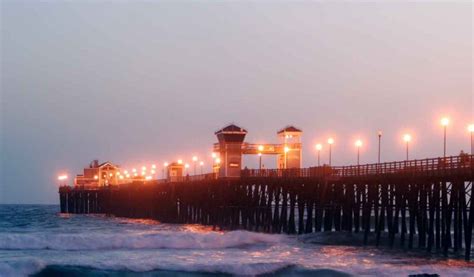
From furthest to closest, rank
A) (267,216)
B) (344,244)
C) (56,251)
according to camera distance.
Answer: (267,216), (344,244), (56,251)

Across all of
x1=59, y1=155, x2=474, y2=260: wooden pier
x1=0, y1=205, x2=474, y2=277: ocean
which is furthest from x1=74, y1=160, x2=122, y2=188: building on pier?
x1=0, y1=205, x2=474, y2=277: ocean

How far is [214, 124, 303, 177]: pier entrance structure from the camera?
69.8 m

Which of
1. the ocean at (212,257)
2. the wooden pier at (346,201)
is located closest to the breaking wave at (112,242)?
the ocean at (212,257)

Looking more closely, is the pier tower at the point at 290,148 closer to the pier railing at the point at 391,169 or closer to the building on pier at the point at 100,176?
the pier railing at the point at 391,169

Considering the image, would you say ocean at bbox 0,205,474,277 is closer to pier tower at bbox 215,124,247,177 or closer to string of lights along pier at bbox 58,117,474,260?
string of lights along pier at bbox 58,117,474,260

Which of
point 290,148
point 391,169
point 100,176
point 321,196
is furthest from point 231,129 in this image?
point 100,176

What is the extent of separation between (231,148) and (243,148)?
4.32 feet

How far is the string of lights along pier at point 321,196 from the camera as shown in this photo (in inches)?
1748

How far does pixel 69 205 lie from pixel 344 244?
74279 mm

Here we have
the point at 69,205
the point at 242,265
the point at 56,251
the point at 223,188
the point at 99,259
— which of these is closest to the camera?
the point at 242,265

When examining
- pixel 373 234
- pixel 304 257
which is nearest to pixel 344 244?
pixel 373 234

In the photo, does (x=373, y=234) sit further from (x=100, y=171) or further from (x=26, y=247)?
(x=100, y=171)

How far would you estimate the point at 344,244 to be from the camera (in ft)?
172

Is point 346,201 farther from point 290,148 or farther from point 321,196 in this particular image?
point 290,148
